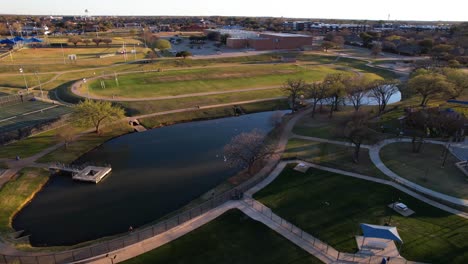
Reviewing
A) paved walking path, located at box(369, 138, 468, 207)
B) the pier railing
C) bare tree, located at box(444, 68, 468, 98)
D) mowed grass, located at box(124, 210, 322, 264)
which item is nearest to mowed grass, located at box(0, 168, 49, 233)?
the pier railing

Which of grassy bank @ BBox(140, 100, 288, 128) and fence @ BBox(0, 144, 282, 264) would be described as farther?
grassy bank @ BBox(140, 100, 288, 128)

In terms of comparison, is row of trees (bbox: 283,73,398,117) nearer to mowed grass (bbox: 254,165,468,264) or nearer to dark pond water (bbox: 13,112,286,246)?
dark pond water (bbox: 13,112,286,246)

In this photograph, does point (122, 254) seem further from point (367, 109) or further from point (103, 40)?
point (103, 40)

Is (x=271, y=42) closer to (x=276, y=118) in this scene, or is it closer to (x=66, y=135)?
(x=276, y=118)

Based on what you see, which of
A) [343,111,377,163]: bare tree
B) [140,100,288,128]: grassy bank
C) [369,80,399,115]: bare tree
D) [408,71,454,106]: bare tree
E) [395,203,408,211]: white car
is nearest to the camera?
[395,203,408,211]: white car

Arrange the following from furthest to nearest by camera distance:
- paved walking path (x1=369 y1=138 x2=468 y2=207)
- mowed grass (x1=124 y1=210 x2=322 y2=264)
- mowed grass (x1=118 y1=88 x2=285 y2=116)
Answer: mowed grass (x1=118 y1=88 x2=285 y2=116), paved walking path (x1=369 y1=138 x2=468 y2=207), mowed grass (x1=124 y1=210 x2=322 y2=264)

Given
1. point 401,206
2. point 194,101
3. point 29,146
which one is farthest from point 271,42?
point 401,206

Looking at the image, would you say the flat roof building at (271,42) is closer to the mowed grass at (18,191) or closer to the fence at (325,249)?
the mowed grass at (18,191)

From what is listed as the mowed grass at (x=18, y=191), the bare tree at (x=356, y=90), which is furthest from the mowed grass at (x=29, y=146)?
the bare tree at (x=356, y=90)
